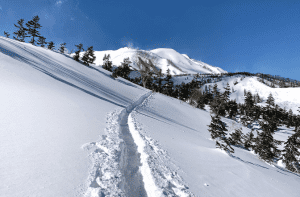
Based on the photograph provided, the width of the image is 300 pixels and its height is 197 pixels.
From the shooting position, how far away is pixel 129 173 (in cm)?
502

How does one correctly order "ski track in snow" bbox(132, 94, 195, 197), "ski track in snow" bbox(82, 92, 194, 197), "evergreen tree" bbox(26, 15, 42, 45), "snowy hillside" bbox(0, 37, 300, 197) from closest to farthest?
"snowy hillside" bbox(0, 37, 300, 197), "ski track in snow" bbox(82, 92, 194, 197), "ski track in snow" bbox(132, 94, 195, 197), "evergreen tree" bbox(26, 15, 42, 45)

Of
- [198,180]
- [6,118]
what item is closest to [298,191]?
[198,180]

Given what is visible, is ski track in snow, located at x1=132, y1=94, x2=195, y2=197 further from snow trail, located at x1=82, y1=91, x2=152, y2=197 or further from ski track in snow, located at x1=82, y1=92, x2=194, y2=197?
snow trail, located at x1=82, y1=91, x2=152, y2=197

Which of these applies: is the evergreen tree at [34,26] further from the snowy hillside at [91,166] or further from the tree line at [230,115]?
the snowy hillside at [91,166]

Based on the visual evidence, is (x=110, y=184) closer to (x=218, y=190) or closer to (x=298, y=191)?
(x=218, y=190)

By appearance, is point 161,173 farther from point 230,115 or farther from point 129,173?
point 230,115

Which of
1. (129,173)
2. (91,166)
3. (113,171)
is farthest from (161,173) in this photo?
(91,166)

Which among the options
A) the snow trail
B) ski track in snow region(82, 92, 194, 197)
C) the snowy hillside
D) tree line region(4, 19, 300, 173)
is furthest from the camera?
tree line region(4, 19, 300, 173)

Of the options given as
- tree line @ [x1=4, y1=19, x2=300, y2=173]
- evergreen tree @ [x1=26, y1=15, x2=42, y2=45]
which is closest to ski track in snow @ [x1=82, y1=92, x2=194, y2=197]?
tree line @ [x1=4, y1=19, x2=300, y2=173]

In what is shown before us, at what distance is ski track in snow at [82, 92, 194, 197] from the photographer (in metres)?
3.96

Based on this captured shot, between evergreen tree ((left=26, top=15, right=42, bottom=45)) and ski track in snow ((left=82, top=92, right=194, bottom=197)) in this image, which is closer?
ski track in snow ((left=82, top=92, right=194, bottom=197))

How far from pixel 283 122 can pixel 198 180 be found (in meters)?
102

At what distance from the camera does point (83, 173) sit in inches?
161

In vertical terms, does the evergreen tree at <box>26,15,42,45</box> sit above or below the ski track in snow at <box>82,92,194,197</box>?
above
